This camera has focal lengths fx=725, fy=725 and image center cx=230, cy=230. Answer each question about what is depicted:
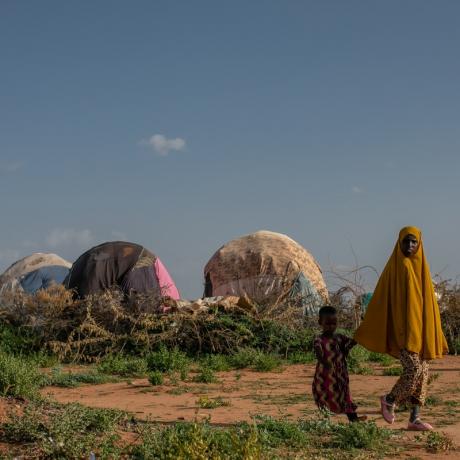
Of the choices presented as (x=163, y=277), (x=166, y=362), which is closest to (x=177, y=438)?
(x=166, y=362)

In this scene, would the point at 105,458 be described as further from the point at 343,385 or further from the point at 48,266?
the point at 48,266

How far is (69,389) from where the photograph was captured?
9984mm

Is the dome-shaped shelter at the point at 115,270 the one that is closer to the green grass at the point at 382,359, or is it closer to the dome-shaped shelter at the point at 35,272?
the green grass at the point at 382,359

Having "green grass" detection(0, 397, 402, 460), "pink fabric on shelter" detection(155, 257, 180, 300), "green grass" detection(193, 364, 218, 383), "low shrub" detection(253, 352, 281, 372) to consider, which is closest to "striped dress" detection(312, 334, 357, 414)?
"green grass" detection(0, 397, 402, 460)

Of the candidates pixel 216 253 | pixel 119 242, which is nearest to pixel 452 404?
pixel 119 242

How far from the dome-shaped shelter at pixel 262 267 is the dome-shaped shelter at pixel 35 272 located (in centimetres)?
426

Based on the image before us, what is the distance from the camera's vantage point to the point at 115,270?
14.5m

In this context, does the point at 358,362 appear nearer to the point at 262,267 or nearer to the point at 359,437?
the point at 262,267

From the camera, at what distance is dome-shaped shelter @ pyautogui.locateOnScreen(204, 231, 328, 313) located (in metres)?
16.2

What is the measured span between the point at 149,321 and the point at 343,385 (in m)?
6.38

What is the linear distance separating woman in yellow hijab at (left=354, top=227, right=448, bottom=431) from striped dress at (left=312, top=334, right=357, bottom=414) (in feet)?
0.90

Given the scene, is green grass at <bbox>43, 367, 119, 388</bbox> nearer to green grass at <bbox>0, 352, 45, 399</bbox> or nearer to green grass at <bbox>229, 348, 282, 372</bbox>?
green grass at <bbox>229, 348, 282, 372</bbox>

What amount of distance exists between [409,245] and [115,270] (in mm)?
8603

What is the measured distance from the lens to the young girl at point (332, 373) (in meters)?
6.87
